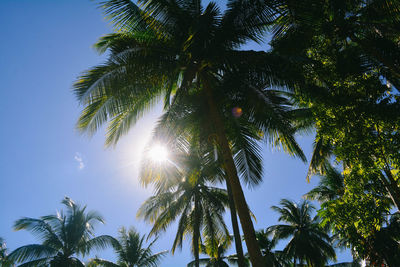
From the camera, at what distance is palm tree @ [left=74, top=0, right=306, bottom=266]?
18.1 feet

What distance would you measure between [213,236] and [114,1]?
12.1 meters

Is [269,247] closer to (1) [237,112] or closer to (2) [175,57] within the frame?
(1) [237,112]

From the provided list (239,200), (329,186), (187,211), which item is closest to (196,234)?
(187,211)

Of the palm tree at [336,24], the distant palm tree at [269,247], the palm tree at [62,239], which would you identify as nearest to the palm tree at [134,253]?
the palm tree at [62,239]

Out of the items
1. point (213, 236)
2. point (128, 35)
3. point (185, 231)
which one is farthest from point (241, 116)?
point (185, 231)

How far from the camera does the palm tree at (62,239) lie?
12453mm

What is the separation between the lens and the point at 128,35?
5746 millimetres

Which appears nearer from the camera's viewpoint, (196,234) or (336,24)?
(336,24)

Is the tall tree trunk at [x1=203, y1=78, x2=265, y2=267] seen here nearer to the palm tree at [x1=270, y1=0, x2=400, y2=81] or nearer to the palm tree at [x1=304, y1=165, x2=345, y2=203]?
the palm tree at [x1=270, y1=0, x2=400, y2=81]

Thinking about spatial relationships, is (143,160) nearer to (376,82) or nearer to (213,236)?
(376,82)

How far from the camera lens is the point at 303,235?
18.3 metres

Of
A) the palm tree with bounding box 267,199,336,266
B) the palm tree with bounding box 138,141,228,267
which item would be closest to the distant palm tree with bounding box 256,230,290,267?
the palm tree with bounding box 267,199,336,266

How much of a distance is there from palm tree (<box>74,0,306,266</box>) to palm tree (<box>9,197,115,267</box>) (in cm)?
1106

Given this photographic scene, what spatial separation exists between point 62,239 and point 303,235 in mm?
17925
